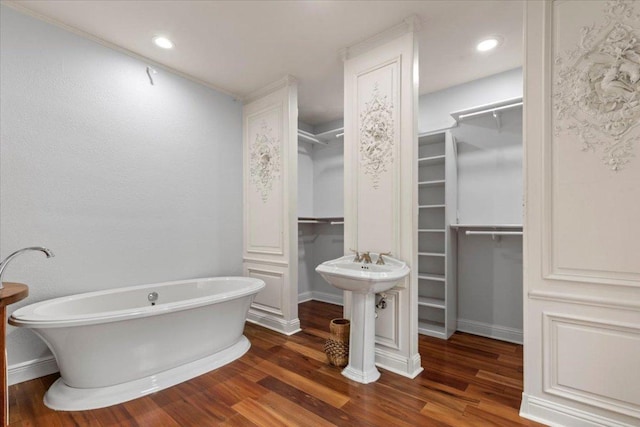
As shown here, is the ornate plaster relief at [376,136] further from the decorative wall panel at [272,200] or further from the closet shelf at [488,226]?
the closet shelf at [488,226]

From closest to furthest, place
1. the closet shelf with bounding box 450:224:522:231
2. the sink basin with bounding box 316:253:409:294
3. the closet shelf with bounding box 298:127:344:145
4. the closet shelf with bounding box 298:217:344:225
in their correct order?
the sink basin with bounding box 316:253:409:294
the closet shelf with bounding box 450:224:522:231
the closet shelf with bounding box 298:127:344:145
the closet shelf with bounding box 298:217:344:225

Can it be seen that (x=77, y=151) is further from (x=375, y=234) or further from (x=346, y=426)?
(x=346, y=426)

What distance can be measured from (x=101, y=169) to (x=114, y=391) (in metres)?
1.80

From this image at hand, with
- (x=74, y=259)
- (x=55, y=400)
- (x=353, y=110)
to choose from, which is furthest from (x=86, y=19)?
(x=55, y=400)

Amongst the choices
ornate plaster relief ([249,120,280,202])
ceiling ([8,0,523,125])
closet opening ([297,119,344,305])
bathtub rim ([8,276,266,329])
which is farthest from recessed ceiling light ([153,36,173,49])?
bathtub rim ([8,276,266,329])

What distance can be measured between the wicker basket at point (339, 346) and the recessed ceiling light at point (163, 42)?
9.42 feet

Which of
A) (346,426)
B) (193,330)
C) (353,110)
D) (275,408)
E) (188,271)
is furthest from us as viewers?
(188,271)

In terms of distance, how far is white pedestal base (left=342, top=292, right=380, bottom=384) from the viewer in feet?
7.26

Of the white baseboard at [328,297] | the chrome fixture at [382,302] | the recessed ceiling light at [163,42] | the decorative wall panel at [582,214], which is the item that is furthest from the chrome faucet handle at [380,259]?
the recessed ceiling light at [163,42]

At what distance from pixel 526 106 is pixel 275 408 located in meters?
2.45

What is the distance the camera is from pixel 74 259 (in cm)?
245

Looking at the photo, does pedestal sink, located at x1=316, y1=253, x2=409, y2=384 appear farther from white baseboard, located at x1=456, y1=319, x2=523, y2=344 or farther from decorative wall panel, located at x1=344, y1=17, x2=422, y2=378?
white baseboard, located at x1=456, y1=319, x2=523, y2=344

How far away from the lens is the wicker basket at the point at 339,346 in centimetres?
241

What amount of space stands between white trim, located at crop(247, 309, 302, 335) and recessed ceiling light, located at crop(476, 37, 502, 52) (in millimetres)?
3222
